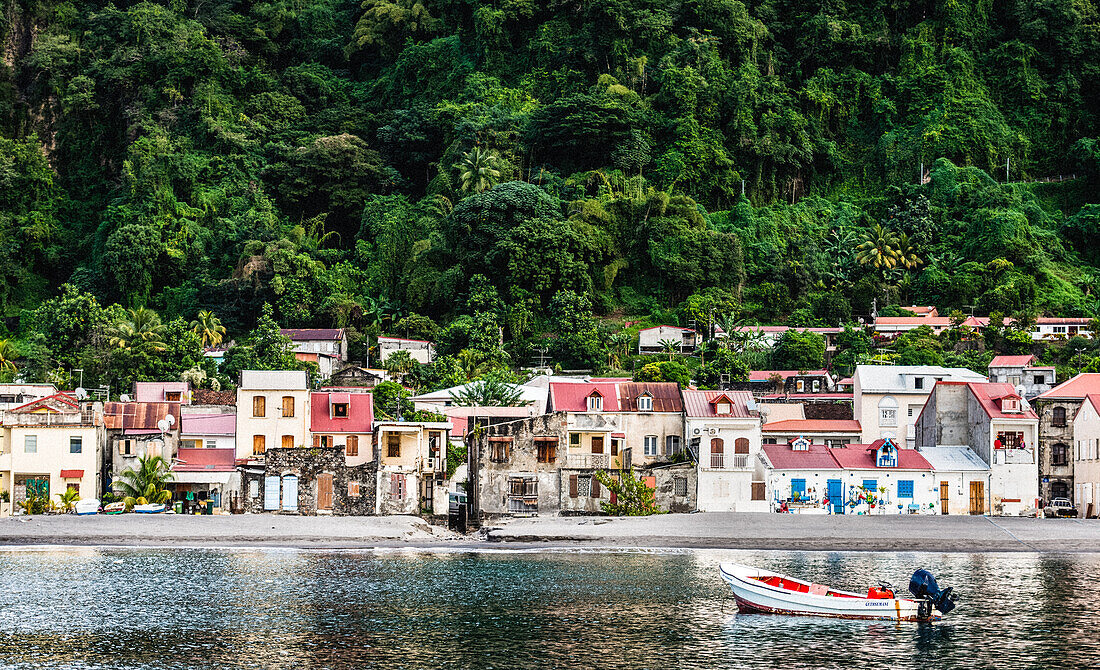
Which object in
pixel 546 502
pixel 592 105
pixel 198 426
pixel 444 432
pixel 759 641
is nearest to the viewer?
pixel 759 641

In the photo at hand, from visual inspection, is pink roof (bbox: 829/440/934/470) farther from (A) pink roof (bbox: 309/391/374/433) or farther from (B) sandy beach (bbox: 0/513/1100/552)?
(A) pink roof (bbox: 309/391/374/433)

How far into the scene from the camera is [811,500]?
59.4 metres

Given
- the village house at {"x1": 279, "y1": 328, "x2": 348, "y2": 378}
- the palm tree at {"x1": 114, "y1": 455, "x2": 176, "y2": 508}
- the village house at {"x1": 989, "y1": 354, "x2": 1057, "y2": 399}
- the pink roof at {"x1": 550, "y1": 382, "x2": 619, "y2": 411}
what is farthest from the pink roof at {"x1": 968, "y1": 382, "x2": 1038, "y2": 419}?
the village house at {"x1": 279, "y1": 328, "x2": 348, "y2": 378}

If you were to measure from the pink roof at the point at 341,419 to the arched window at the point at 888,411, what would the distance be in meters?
27.2

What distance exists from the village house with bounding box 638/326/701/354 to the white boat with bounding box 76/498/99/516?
57.3 metres

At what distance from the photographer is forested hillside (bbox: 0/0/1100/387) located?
112125 mm

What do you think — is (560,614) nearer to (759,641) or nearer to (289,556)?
(759,641)

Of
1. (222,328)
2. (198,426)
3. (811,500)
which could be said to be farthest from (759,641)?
(222,328)

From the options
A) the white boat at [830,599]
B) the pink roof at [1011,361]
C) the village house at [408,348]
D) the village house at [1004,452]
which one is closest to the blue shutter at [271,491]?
the white boat at [830,599]

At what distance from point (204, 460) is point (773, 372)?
155ft

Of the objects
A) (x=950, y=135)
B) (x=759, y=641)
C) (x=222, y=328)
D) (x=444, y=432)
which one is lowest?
(x=759, y=641)

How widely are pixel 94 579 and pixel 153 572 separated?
2378mm

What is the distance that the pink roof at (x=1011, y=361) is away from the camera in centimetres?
8875

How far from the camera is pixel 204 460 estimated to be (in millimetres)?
63062
